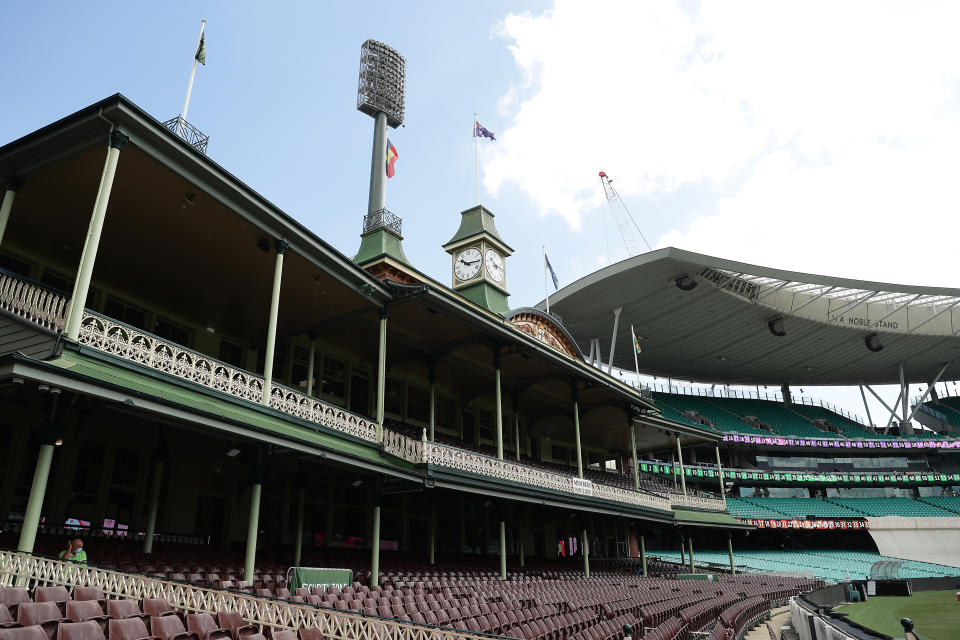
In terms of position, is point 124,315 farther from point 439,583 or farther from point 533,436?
point 533,436

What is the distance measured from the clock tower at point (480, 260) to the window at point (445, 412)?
447 centimetres

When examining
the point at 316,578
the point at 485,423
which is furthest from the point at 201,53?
the point at 485,423

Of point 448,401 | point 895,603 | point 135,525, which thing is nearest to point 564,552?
point 448,401

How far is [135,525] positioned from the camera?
634 inches

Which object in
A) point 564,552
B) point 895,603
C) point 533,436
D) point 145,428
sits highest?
point 533,436

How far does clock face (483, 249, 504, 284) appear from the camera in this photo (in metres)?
30.1

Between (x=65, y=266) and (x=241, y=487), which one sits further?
(x=241, y=487)

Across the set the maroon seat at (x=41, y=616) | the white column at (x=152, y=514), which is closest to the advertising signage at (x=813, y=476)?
the white column at (x=152, y=514)

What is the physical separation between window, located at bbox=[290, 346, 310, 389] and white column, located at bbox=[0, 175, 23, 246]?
9652 mm

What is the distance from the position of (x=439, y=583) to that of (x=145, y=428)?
27.4ft

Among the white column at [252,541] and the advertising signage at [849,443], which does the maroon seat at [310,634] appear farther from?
the advertising signage at [849,443]

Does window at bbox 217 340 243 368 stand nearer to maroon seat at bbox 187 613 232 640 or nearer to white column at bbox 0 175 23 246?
white column at bbox 0 175 23 246

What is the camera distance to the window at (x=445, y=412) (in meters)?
27.0

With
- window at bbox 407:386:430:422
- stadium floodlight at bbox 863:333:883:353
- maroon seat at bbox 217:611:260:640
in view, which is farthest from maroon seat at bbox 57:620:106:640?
stadium floodlight at bbox 863:333:883:353
